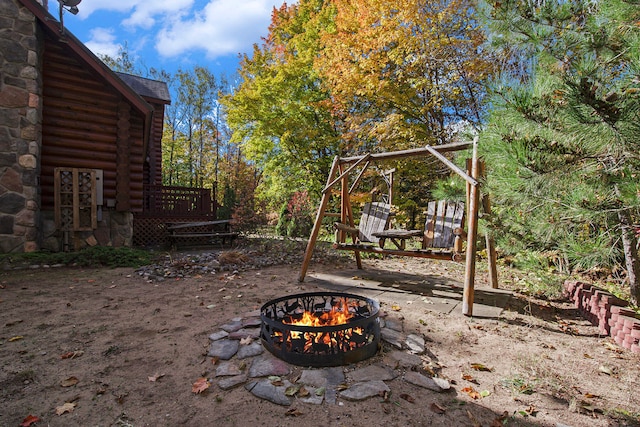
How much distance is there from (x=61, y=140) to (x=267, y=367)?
24.0 feet

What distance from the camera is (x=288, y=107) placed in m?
11.6

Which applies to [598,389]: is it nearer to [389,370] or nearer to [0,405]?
[389,370]

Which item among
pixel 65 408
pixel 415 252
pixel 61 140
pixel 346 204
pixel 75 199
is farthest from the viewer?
pixel 61 140

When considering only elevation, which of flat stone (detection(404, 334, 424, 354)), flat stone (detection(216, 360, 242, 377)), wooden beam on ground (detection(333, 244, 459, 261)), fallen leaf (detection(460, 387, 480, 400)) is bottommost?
flat stone (detection(216, 360, 242, 377))

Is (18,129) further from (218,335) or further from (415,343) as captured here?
(415,343)

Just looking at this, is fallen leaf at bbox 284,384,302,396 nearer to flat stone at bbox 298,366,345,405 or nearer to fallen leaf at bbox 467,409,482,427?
flat stone at bbox 298,366,345,405

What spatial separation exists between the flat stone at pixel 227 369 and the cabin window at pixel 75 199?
6.05 m

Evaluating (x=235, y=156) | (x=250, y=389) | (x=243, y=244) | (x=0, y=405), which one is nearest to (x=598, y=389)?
(x=250, y=389)

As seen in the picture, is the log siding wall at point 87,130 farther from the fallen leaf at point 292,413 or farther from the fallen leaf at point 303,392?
the fallen leaf at point 292,413

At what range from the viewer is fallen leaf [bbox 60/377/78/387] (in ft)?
6.61

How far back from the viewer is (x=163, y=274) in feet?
17.6

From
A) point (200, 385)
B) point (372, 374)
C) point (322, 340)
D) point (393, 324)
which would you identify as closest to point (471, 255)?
point (393, 324)

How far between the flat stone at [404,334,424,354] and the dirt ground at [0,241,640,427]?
8cm

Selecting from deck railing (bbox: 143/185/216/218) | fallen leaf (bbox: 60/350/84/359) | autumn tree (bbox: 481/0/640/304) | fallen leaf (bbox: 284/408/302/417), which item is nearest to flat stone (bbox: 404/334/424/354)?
fallen leaf (bbox: 284/408/302/417)
